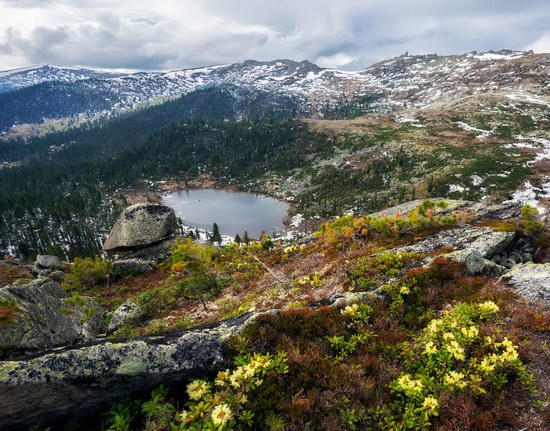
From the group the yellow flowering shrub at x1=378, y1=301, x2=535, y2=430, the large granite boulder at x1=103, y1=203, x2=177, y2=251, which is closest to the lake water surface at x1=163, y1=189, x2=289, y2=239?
the large granite boulder at x1=103, y1=203, x2=177, y2=251

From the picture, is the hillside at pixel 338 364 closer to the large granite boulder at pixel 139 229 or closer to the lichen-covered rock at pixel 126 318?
the lichen-covered rock at pixel 126 318

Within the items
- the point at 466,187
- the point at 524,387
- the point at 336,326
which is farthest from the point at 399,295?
the point at 466,187

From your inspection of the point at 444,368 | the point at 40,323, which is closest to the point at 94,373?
the point at 444,368

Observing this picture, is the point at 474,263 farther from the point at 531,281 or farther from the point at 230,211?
the point at 230,211

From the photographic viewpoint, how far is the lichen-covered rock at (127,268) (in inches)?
1641

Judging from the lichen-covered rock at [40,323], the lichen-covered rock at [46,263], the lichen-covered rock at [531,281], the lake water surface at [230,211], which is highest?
the lichen-covered rock at [531,281]

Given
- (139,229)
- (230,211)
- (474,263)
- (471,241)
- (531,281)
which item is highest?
(474,263)

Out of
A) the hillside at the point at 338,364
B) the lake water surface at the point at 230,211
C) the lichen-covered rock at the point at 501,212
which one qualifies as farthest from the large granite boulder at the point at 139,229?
the lake water surface at the point at 230,211

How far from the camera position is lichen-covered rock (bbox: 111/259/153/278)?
4169 centimetres

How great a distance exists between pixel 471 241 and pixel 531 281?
5742 mm

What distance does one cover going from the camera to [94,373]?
7.34m

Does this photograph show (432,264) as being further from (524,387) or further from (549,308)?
(524,387)

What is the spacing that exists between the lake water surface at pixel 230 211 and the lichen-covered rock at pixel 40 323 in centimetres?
9911

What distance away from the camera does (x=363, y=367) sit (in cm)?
838
